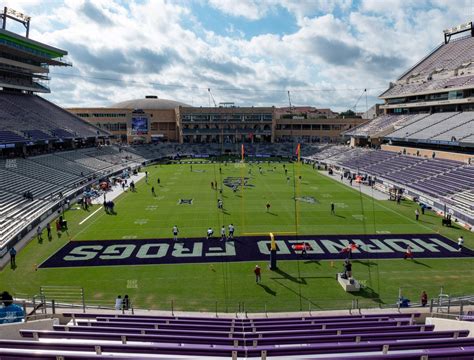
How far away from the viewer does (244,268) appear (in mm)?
19016

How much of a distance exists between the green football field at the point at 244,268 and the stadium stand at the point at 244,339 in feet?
11.6

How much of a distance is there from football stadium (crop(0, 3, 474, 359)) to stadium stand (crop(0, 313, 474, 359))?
0.04 metres

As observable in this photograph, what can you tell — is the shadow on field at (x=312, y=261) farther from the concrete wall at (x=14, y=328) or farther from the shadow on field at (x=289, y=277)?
the concrete wall at (x=14, y=328)

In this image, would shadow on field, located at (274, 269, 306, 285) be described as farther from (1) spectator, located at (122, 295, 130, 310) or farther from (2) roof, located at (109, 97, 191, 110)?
(2) roof, located at (109, 97, 191, 110)

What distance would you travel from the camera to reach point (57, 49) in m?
57.4

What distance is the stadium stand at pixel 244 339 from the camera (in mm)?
6746

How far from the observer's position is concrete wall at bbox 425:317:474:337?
9394 mm

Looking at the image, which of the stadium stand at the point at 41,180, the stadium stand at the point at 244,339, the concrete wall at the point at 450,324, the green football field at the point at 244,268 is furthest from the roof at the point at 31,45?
the concrete wall at the point at 450,324

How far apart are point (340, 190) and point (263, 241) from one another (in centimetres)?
2072

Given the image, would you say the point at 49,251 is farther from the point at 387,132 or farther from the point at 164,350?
the point at 387,132

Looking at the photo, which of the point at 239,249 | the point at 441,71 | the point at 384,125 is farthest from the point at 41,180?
the point at 441,71

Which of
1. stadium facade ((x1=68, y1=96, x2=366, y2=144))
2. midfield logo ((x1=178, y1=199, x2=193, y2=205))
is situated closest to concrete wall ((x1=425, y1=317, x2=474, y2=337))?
midfield logo ((x1=178, y1=199, x2=193, y2=205))

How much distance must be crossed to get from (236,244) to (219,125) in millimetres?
71523

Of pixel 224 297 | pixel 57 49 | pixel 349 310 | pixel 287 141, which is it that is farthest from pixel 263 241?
pixel 287 141
